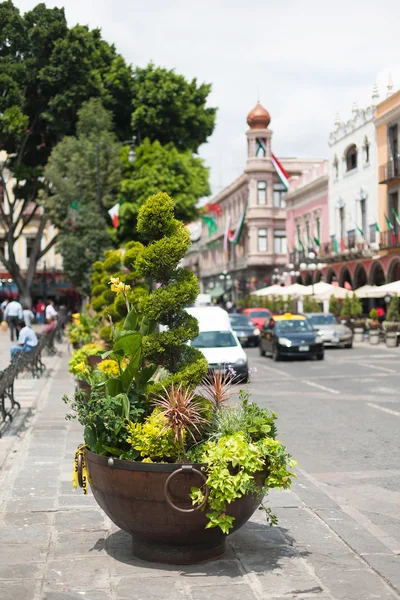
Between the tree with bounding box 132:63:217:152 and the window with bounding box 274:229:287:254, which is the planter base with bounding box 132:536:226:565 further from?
the window with bounding box 274:229:287:254

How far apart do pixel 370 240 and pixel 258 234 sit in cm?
2714

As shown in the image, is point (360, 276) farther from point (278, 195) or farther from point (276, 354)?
point (278, 195)

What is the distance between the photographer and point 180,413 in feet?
18.9

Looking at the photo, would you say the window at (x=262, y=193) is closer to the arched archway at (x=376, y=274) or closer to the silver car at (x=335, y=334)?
the arched archway at (x=376, y=274)

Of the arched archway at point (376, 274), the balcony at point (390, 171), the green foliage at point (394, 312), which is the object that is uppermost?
the balcony at point (390, 171)

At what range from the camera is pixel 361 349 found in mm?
32812

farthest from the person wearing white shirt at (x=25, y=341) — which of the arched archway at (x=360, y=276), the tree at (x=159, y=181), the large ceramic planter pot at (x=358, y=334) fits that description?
the arched archway at (x=360, y=276)

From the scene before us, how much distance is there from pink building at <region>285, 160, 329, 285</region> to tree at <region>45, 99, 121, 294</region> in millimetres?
22354

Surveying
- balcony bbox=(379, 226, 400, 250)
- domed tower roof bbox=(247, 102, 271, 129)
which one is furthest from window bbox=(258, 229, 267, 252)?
balcony bbox=(379, 226, 400, 250)

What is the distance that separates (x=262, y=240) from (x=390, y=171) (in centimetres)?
3048

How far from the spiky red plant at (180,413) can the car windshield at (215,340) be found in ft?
49.1

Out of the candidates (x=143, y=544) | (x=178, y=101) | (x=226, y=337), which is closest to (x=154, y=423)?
(x=143, y=544)

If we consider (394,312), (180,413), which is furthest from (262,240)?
(180,413)

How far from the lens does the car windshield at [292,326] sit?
1138 inches
